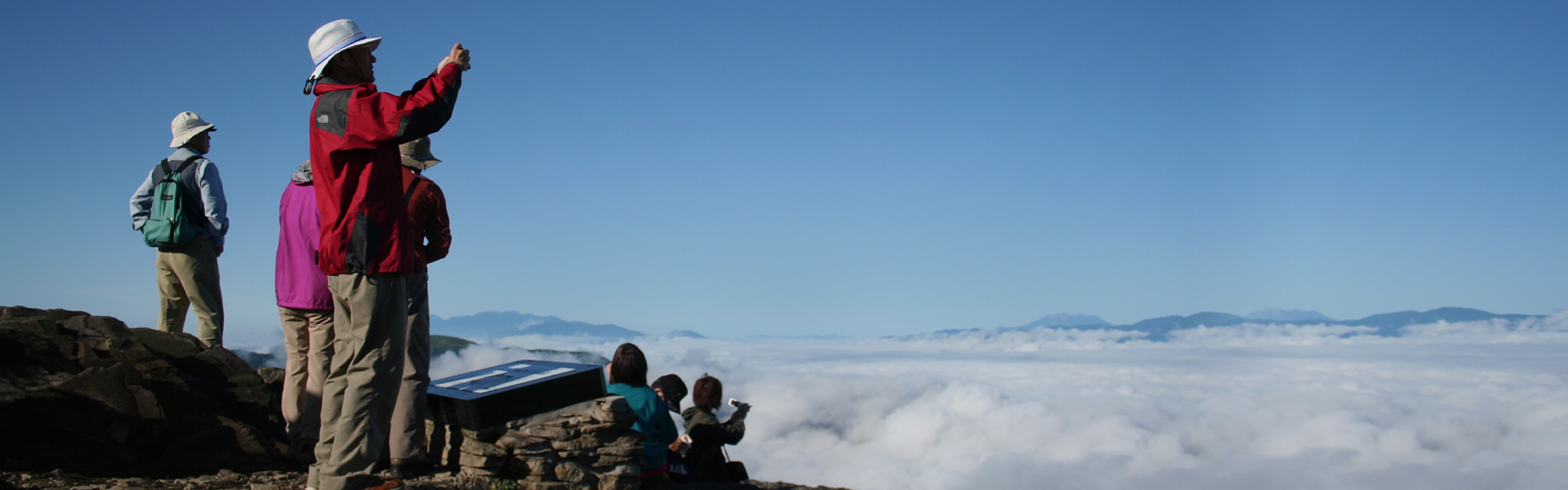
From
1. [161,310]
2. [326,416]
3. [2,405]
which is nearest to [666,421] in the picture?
[326,416]

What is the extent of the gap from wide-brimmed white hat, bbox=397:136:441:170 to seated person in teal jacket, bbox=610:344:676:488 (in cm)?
178

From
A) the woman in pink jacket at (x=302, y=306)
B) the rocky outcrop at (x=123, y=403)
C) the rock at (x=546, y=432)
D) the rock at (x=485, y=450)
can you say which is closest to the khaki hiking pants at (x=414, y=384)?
the rock at (x=485, y=450)

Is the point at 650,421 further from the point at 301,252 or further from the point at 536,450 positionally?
the point at 301,252

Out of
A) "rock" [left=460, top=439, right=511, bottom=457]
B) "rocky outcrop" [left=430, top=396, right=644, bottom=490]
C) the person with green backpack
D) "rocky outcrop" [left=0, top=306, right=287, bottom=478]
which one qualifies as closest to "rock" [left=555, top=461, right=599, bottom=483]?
"rocky outcrop" [left=430, top=396, right=644, bottom=490]

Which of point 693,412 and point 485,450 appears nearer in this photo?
point 485,450

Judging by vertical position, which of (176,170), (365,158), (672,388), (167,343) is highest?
(176,170)

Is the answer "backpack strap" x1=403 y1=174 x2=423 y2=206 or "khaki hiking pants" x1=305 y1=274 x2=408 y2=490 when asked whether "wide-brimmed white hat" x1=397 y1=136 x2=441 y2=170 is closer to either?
"backpack strap" x1=403 y1=174 x2=423 y2=206

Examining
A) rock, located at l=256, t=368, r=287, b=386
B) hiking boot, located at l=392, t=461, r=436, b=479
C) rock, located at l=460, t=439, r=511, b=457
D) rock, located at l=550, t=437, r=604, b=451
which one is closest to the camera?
hiking boot, located at l=392, t=461, r=436, b=479

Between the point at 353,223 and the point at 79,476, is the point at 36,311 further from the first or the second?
the point at 353,223

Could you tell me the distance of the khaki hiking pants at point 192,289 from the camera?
7582mm

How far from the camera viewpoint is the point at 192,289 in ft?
25.1

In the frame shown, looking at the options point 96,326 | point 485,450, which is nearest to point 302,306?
point 485,450

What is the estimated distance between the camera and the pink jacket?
5.66 m

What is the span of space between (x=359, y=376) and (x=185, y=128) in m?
4.51
